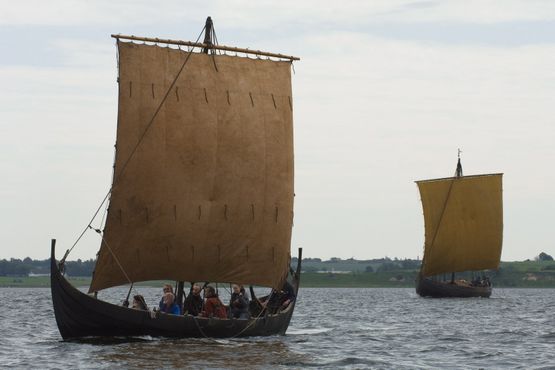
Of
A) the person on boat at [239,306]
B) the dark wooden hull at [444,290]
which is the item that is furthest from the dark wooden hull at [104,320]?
the dark wooden hull at [444,290]

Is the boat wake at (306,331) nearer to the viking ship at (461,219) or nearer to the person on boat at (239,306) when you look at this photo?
the person on boat at (239,306)

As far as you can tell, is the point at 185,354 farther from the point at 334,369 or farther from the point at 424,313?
the point at 424,313

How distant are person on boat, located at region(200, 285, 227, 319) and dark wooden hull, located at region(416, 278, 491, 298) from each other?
73007mm

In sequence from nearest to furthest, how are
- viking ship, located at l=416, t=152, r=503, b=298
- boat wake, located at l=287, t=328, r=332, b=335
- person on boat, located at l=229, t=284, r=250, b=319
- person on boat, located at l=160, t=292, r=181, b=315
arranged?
person on boat, located at l=160, t=292, r=181, b=315 < person on boat, located at l=229, t=284, r=250, b=319 < boat wake, located at l=287, t=328, r=332, b=335 < viking ship, located at l=416, t=152, r=503, b=298

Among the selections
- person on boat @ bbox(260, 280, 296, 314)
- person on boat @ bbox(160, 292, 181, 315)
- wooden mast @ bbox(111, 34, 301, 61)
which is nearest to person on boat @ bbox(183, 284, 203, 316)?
person on boat @ bbox(160, 292, 181, 315)

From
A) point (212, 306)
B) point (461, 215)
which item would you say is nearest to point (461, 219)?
point (461, 215)

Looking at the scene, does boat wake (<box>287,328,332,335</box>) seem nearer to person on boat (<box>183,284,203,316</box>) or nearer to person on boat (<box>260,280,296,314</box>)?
person on boat (<box>260,280,296,314</box>)

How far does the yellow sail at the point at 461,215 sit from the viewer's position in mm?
104125

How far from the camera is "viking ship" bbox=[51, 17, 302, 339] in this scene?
40125mm

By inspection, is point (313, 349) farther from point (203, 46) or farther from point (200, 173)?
point (203, 46)

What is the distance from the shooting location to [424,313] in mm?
77125

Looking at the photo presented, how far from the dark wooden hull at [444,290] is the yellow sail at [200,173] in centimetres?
6798

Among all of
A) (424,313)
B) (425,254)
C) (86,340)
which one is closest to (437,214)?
(425,254)

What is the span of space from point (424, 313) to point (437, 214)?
2823cm
